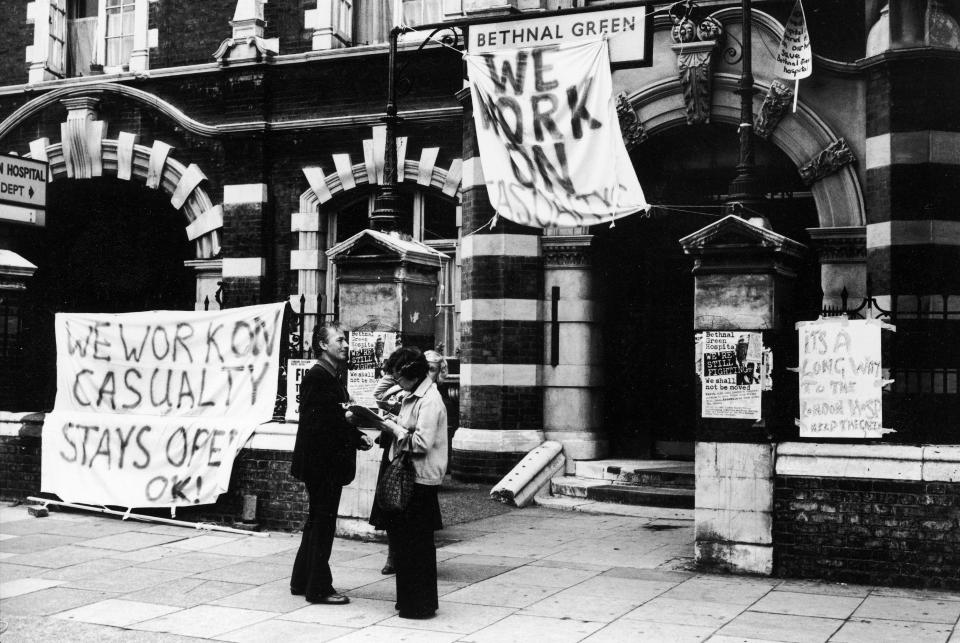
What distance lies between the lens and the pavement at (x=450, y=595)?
6.94 metres

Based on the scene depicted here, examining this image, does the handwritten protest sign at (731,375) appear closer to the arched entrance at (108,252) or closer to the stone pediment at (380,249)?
the stone pediment at (380,249)

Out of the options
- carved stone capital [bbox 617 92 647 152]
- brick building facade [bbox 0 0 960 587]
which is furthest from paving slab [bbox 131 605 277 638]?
carved stone capital [bbox 617 92 647 152]

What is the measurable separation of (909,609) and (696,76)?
742cm

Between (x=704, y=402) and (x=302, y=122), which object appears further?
(x=302, y=122)

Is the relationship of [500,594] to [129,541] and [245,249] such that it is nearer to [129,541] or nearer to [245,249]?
[129,541]

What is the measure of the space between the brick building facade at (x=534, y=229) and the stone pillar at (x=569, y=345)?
3cm

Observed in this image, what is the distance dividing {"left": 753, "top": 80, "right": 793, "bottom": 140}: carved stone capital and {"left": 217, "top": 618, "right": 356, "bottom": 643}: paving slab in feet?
27.8

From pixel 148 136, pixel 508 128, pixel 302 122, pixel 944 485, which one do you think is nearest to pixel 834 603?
pixel 944 485

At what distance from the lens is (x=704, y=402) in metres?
9.09

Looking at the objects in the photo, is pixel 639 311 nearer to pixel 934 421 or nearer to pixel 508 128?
pixel 508 128

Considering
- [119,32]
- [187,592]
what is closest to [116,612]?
[187,592]

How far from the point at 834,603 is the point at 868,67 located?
22.8 ft

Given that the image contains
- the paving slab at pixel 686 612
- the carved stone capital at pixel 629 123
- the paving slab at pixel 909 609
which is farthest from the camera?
the carved stone capital at pixel 629 123

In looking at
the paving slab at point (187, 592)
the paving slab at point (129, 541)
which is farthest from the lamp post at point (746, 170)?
the paving slab at point (129, 541)
